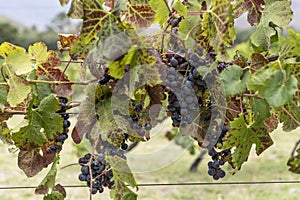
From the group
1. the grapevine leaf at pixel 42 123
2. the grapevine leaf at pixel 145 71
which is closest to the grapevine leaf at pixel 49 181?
the grapevine leaf at pixel 42 123

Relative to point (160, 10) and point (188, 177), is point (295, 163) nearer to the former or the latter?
point (160, 10)

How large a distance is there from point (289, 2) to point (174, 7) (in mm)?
135

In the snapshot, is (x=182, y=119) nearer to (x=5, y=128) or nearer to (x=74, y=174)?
(x=5, y=128)

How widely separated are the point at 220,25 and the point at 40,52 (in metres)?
0.26

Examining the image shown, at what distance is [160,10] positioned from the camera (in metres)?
0.50

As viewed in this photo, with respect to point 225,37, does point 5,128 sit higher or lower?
lower

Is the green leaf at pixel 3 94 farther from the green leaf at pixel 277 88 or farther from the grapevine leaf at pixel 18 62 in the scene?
the green leaf at pixel 277 88

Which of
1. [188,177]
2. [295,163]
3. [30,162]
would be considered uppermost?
[295,163]

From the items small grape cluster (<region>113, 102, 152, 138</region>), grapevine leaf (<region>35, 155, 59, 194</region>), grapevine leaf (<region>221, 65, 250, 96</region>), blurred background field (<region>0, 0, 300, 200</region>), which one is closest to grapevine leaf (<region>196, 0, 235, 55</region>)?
grapevine leaf (<region>221, 65, 250, 96</region>)

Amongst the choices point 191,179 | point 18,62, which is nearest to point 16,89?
point 18,62

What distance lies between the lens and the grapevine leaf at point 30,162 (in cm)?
60

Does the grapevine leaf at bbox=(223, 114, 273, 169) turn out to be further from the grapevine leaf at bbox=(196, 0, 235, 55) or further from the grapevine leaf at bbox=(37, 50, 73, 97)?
the grapevine leaf at bbox=(37, 50, 73, 97)

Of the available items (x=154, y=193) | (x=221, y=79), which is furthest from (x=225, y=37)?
(x=154, y=193)

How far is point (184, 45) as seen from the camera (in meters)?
0.51
